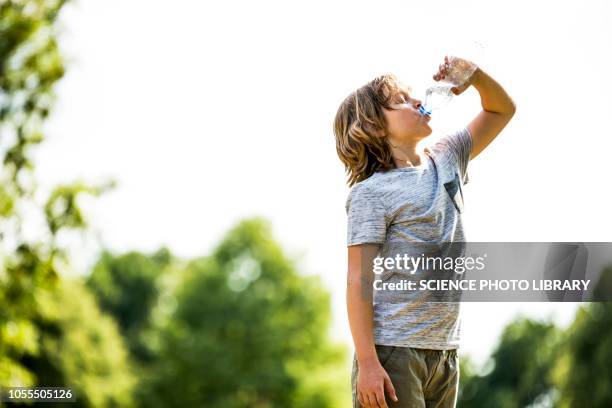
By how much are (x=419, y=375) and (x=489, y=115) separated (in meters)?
1.00

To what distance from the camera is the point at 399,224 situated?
2902 millimetres

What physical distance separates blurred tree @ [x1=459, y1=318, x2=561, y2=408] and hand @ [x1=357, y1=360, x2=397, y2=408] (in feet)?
93.4

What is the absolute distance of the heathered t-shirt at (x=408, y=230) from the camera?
2.82m

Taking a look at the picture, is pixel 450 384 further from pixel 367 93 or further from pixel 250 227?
pixel 250 227

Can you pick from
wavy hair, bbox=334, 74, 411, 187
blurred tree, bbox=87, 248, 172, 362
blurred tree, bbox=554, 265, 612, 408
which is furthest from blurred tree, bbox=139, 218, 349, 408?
wavy hair, bbox=334, 74, 411, 187

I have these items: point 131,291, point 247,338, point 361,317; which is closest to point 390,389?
point 361,317

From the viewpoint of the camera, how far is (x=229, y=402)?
24.9 metres

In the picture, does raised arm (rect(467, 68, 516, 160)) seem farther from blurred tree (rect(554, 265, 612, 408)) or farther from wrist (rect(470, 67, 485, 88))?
blurred tree (rect(554, 265, 612, 408))

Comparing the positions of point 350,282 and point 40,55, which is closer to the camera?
point 350,282

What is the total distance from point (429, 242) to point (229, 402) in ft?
75.0

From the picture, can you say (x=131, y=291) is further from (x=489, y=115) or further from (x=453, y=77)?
(x=453, y=77)

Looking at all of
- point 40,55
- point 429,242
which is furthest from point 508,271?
point 40,55

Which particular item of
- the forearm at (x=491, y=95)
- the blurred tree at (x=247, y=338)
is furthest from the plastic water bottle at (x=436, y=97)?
the blurred tree at (x=247, y=338)

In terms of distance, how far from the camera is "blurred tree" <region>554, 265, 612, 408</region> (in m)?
18.6
